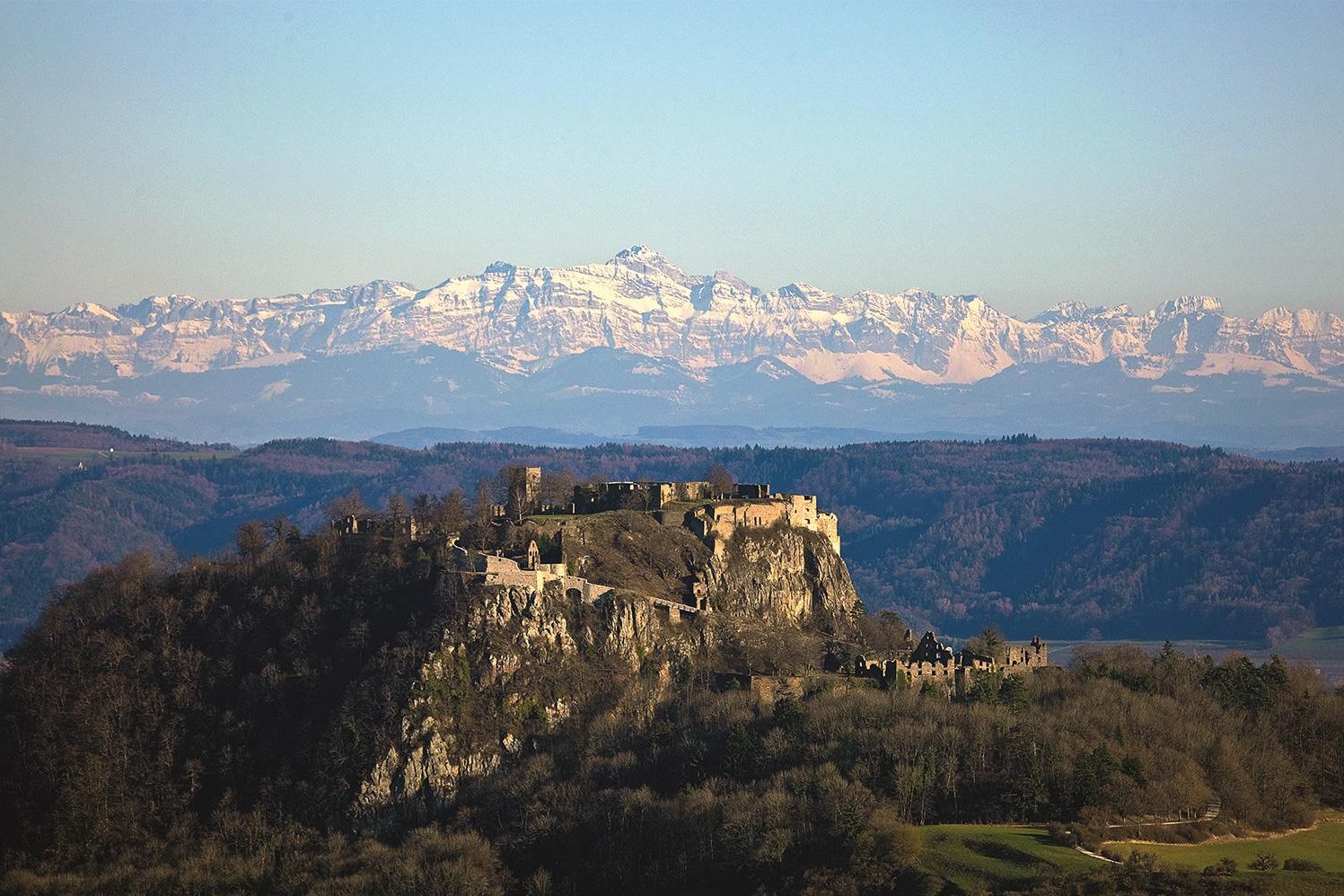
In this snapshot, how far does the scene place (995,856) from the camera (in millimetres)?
102250

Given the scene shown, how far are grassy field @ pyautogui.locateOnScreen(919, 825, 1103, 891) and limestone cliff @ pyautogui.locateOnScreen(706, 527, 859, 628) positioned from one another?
33404 millimetres

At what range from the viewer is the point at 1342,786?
402 feet

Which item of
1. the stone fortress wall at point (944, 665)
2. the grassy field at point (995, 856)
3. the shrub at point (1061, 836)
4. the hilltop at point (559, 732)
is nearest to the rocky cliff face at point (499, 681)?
the hilltop at point (559, 732)

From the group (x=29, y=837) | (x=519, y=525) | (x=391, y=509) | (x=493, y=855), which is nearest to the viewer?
(x=493, y=855)

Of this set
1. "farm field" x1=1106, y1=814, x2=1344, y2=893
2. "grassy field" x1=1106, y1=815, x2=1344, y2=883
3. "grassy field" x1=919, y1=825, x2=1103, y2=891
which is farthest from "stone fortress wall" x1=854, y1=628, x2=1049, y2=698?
"farm field" x1=1106, y1=814, x2=1344, y2=893

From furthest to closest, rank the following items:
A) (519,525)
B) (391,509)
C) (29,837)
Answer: (391,509) → (519,525) → (29,837)

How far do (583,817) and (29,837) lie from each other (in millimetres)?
35256

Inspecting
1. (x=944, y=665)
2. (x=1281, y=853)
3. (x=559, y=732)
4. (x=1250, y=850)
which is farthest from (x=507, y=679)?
(x=1281, y=853)

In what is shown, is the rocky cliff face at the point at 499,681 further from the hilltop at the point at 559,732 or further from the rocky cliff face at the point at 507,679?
the hilltop at the point at 559,732

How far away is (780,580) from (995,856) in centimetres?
4303

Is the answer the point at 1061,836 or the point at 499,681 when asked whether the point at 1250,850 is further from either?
the point at 499,681

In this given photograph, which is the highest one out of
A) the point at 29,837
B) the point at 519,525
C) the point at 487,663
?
the point at 519,525

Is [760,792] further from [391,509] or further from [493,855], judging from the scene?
[391,509]

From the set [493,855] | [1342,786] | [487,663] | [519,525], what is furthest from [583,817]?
[1342,786]
